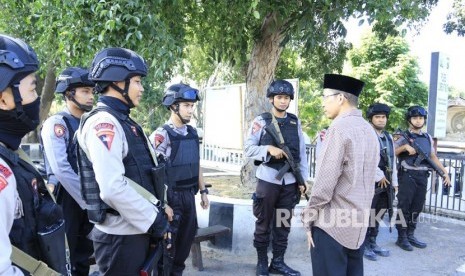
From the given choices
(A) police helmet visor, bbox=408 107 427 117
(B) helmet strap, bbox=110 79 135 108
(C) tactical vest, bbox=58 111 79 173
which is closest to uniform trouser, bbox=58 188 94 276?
(C) tactical vest, bbox=58 111 79 173

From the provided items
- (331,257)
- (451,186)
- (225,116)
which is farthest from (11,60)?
(451,186)

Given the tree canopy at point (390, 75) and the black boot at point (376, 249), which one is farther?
the tree canopy at point (390, 75)

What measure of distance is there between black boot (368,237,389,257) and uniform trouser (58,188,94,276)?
352 cm

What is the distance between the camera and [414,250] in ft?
18.0

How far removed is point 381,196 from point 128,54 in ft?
13.1

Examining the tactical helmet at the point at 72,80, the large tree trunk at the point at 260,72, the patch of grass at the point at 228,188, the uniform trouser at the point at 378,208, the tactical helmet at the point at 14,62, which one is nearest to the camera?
the tactical helmet at the point at 14,62

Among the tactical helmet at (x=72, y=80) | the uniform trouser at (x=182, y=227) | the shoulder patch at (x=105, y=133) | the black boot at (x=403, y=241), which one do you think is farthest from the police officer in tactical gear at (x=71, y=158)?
the black boot at (x=403, y=241)

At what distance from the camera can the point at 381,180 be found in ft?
16.4

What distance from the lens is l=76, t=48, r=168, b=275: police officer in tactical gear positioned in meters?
2.31

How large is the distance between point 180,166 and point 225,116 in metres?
4.81

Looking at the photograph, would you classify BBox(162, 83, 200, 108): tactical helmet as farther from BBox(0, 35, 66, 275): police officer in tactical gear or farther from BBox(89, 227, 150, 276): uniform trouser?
BBox(0, 35, 66, 275): police officer in tactical gear

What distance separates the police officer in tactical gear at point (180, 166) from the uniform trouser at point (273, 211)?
840 millimetres

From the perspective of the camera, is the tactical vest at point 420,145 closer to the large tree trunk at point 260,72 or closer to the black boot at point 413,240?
the black boot at point 413,240

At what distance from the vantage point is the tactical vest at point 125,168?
2.44 meters
